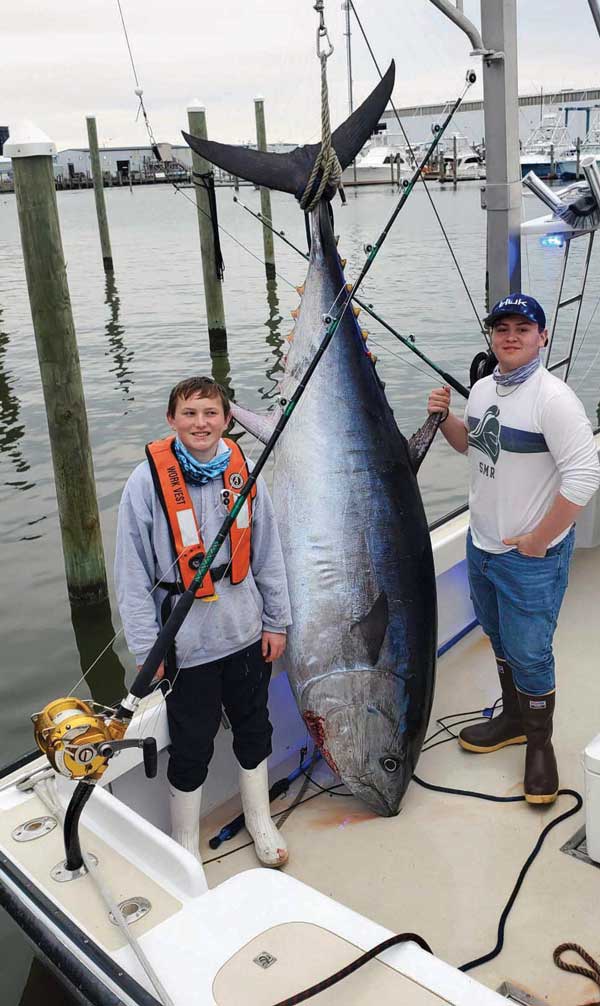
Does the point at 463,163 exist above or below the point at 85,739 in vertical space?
above

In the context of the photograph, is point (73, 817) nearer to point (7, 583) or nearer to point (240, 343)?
point (7, 583)

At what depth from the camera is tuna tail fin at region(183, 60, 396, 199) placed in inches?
110

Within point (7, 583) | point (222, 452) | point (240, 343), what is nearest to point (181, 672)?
point (222, 452)

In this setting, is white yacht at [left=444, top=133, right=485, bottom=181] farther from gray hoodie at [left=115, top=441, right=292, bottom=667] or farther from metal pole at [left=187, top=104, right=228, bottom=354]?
gray hoodie at [left=115, top=441, right=292, bottom=667]

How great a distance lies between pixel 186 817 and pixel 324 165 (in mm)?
1994

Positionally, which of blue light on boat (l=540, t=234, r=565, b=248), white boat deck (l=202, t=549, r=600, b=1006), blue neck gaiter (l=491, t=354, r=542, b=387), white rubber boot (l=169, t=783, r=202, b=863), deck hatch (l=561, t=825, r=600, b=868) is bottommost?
white boat deck (l=202, t=549, r=600, b=1006)

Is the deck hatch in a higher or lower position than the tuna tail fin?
lower

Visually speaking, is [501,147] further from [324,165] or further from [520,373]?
[520,373]

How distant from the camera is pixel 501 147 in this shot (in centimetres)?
386

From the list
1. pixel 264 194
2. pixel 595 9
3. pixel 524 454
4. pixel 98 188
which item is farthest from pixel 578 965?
pixel 98 188

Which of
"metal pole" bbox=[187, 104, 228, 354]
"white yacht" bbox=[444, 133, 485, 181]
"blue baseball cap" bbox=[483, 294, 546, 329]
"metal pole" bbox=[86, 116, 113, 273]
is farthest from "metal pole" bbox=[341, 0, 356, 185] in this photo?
"white yacht" bbox=[444, 133, 485, 181]

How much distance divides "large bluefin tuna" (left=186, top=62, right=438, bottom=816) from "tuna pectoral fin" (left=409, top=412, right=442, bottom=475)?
1 centimetres

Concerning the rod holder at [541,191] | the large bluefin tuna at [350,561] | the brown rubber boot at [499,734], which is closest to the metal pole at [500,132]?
the rod holder at [541,191]

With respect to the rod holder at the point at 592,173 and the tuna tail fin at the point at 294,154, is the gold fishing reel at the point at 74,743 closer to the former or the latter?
the tuna tail fin at the point at 294,154
